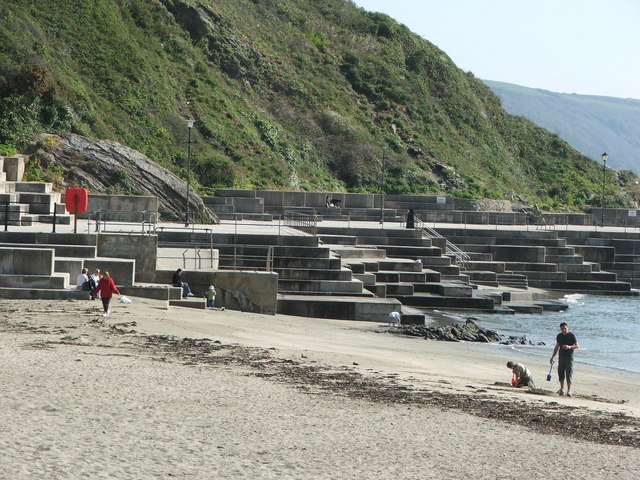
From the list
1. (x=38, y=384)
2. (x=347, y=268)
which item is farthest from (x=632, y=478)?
(x=347, y=268)

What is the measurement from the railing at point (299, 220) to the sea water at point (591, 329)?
765 cm

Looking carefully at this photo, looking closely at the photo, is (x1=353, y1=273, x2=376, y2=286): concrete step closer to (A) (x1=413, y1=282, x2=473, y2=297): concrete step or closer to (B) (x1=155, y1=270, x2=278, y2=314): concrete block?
(A) (x1=413, y1=282, x2=473, y2=297): concrete step

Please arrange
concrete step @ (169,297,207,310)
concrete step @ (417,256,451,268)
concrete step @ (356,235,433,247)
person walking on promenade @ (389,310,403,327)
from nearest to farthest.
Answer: concrete step @ (169,297,207,310)
person walking on promenade @ (389,310,403,327)
concrete step @ (417,256,451,268)
concrete step @ (356,235,433,247)

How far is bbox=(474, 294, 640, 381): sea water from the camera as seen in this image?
25391 millimetres

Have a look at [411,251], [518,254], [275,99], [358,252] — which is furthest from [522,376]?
[275,99]

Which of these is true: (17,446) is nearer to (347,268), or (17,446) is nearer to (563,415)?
(563,415)

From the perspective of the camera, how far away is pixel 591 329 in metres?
31.0

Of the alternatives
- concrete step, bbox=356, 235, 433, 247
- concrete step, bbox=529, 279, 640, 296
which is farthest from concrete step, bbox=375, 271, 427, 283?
concrete step, bbox=529, 279, 640, 296

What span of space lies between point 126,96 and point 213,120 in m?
4.99

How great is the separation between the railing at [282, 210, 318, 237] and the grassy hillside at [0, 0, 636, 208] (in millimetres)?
4512

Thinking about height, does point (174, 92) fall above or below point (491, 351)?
above

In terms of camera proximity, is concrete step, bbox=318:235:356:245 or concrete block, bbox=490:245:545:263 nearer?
concrete step, bbox=318:235:356:245

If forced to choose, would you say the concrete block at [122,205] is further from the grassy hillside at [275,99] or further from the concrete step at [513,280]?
the concrete step at [513,280]

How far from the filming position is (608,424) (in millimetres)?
14305
